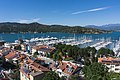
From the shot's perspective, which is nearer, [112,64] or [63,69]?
[63,69]

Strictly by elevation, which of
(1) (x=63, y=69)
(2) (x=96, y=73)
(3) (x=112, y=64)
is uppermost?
(2) (x=96, y=73)

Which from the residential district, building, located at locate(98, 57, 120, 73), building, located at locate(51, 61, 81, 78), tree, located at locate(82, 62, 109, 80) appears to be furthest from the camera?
building, located at locate(98, 57, 120, 73)

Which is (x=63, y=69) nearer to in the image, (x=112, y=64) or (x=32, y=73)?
(x=32, y=73)

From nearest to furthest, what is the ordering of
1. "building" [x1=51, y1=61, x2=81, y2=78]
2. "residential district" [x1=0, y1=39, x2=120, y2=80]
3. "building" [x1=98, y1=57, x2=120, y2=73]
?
"residential district" [x1=0, y1=39, x2=120, y2=80] < "building" [x1=51, y1=61, x2=81, y2=78] < "building" [x1=98, y1=57, x2=120, y2=73]

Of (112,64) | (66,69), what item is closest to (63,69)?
(66,69)

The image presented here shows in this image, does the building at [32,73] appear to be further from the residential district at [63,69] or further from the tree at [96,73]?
the tree at [96,73]

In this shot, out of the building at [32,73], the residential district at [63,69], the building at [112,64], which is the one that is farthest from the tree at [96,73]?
the building at [112,64]

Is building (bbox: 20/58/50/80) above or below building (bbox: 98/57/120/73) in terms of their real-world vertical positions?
above

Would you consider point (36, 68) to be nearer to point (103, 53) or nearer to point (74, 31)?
point (103, 53)

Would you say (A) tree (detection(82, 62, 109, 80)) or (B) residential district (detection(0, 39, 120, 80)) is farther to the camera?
(B) residential district (detection(0, 39, 120, 80))

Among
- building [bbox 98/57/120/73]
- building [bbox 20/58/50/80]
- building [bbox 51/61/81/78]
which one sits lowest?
building [bbox 98/57/120/73]

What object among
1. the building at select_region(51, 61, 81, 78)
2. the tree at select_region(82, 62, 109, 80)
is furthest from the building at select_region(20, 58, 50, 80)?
the tree at select_region(82, 62, 109, 80)

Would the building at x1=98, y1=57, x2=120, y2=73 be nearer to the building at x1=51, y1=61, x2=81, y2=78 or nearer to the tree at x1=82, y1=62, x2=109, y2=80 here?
the building at x1=51, y1=61, x2=81, y2=78

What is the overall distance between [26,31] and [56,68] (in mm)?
156749
